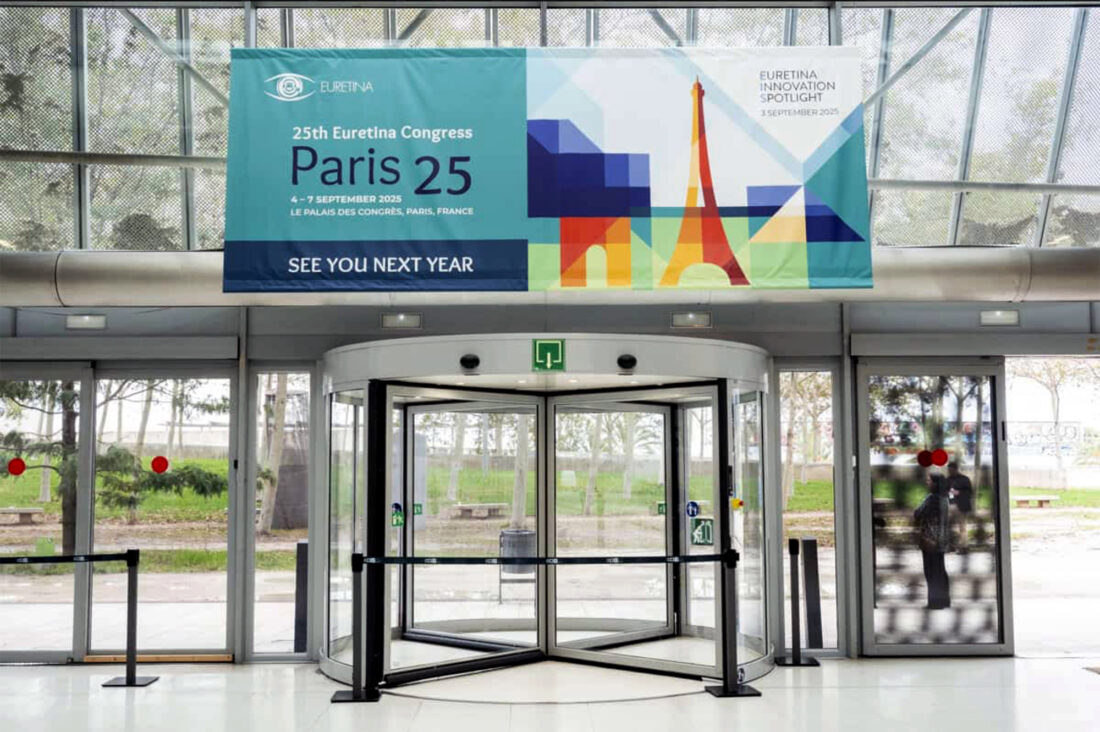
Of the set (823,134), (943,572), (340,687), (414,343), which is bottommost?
(340,687)

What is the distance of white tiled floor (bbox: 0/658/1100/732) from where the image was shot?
7180 millimetres

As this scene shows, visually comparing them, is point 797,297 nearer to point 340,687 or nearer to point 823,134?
point 823,134

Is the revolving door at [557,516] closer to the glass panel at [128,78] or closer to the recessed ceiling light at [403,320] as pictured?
Result: the recessed ceiling light at [403,320]

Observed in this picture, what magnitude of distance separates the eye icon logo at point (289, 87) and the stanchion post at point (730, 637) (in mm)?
4498

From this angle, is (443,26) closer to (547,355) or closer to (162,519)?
(547,355)

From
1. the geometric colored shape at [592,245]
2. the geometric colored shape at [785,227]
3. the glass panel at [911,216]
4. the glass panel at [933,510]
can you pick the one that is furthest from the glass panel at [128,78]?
the glass panel at [933,510]

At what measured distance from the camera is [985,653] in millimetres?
9562

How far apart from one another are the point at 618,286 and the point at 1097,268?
14.0 ft

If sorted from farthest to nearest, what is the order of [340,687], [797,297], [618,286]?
1. [797,297]
2. [340,687]
3. [618,286]

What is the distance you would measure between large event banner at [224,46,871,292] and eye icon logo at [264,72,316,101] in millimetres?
10

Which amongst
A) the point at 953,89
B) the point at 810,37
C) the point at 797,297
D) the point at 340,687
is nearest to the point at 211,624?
the point at 340,687

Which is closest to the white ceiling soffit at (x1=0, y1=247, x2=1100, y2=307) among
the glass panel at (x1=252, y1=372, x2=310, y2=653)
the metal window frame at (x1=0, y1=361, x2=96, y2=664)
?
the metal window frame at (x1=0, y1=361, x2=96, y2=664)

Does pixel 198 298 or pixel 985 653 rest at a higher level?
pixel 198 298

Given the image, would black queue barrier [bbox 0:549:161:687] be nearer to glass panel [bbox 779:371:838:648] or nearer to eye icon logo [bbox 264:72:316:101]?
eye icon logo [bbox 264:72:316:101]
